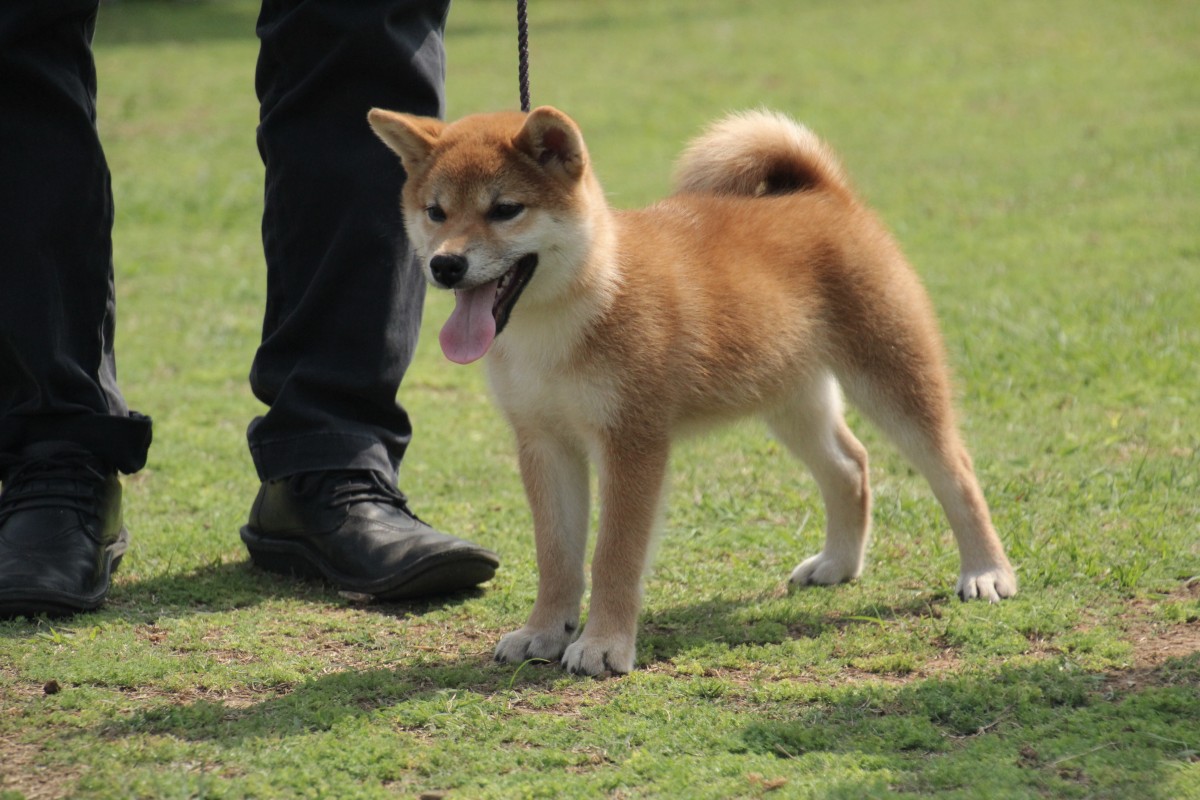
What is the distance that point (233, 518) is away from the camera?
12.8 ft

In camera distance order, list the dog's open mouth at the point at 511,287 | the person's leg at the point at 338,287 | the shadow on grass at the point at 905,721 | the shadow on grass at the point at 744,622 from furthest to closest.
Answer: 1. the person's leg at the point at 338,287
2. the shadow on grass at the point at 744,622
3. the dog's open mouth at the point at 511,287
4. the shadow on grass at the point at 905,721

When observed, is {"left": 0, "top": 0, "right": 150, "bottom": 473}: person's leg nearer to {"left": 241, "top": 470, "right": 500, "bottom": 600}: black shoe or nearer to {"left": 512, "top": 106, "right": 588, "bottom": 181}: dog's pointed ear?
{"left": 241, "top": 470, "right": 500, "bottom": 600}: black shoe

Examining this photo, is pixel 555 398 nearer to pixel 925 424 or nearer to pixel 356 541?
pixel 356 541

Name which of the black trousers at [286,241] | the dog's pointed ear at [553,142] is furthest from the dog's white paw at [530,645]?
the dog's pointed ear at [553,142]

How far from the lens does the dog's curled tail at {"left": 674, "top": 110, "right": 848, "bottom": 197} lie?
3.64 meters

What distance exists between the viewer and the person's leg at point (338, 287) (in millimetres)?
3262

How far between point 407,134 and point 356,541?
973 mm

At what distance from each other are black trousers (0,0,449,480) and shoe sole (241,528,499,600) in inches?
7.6

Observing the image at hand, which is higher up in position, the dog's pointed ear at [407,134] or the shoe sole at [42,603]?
the dog's pointed ear at [407,134]

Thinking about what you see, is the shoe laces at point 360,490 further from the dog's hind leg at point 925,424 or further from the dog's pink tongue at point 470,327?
the dog's hind leg at point 925,424

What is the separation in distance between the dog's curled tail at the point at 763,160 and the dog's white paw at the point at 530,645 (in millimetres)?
1348

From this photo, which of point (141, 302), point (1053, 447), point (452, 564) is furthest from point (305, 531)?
point (141, 302)

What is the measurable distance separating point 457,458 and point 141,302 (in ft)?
9.95

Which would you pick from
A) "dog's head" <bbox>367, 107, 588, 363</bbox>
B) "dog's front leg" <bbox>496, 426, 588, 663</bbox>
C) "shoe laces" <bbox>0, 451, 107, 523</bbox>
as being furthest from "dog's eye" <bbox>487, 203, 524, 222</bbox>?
"shoe laces" <bbox>0, 451, 107, 523</bbox>
